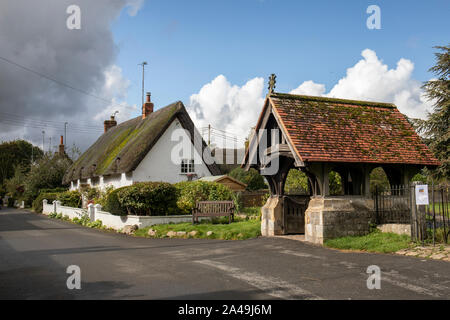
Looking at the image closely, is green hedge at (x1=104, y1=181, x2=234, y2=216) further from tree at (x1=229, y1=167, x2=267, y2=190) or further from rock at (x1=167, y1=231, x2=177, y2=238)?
tree at (x1=229, y1=167, x2=267, y2=190)

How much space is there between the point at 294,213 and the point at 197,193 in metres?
6.30

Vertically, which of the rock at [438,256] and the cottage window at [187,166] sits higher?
the cottage window at [187,166]

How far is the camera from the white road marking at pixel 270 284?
6.63 metres

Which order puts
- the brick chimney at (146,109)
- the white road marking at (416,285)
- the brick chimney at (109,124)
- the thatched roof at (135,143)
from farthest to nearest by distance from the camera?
the brick chimney at (109,124) → the brick chimney at (146,109) → the thatched roof at (135,143) → the white road marking at (416,285)

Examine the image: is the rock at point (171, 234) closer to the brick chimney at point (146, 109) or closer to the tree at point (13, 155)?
the brick chimney at point (146, 109)

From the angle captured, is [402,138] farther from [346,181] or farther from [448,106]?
[448,106]

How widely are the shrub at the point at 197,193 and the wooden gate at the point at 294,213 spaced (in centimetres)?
592

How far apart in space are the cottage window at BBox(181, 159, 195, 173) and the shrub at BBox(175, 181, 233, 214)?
7.01 m

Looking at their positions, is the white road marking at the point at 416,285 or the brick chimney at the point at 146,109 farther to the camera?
the brick chimney at the point at 146,109

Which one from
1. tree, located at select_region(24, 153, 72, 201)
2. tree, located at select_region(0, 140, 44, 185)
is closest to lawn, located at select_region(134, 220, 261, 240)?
tree, located at select_region(24, 153, 72, 201)

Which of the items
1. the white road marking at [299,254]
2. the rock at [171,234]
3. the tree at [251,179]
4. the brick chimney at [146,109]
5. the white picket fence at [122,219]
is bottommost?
the white road marking at [299,254]

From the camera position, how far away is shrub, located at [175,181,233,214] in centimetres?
1998

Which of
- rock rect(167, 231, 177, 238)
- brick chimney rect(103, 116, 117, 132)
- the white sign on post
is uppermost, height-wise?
brick chimney rect(103, 116, 117, 132)

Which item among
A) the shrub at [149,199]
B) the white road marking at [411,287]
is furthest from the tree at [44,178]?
the white road marking at [411,287]
